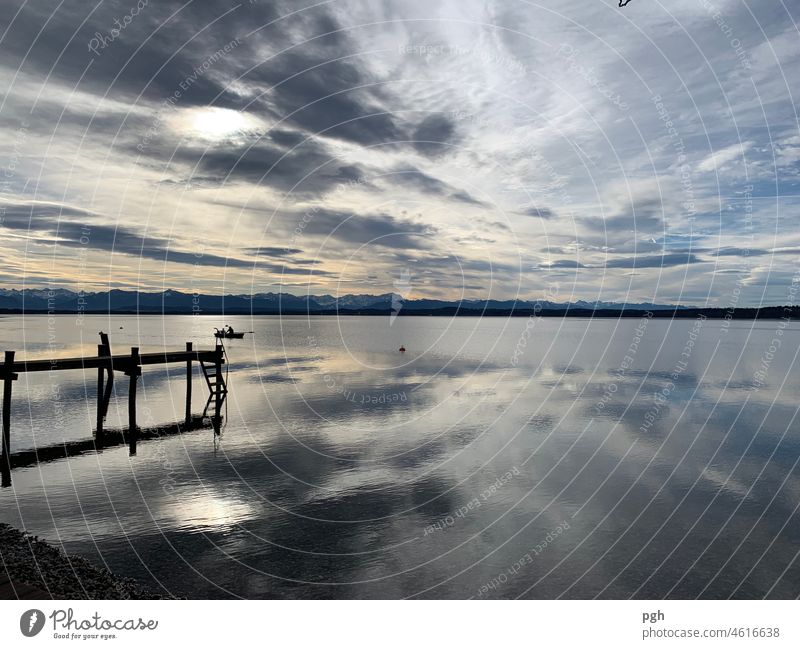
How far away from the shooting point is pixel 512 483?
24266mm

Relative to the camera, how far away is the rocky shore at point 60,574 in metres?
13.8

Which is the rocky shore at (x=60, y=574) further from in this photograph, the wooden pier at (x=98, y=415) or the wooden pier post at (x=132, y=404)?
the wooden pier post at (x=132, y=404)

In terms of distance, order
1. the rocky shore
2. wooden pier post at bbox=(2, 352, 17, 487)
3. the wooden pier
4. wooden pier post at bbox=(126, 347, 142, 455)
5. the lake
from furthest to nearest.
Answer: wooden pier post at bbox=(126, 347, 142, 455) < the wooden pier < wooden pier post at bbox=(2, 352, 17, 487) < the lake < the rocky shore

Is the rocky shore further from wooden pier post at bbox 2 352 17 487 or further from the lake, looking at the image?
wooden pier post at bbox 2 352 17 487

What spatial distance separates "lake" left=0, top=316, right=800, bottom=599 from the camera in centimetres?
1549

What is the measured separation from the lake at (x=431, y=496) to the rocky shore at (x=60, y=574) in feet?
1.70

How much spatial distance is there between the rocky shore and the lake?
1.70 ft

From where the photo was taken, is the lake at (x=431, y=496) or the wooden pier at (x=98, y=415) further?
the wooden pier at (x=98, y=415)

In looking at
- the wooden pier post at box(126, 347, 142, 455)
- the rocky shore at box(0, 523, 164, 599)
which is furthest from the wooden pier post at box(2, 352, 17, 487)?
the rocky shore at box(0, 523, 164, 599)

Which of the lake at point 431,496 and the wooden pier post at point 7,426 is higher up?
the wooden pier post at point 7,426

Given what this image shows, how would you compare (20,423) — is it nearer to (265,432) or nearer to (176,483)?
(265,432)

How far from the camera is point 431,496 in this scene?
22219 mm

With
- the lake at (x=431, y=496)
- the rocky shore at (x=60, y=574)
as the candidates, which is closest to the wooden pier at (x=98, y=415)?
the lake at (x=431, y=496)

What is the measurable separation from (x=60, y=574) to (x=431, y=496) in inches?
505
